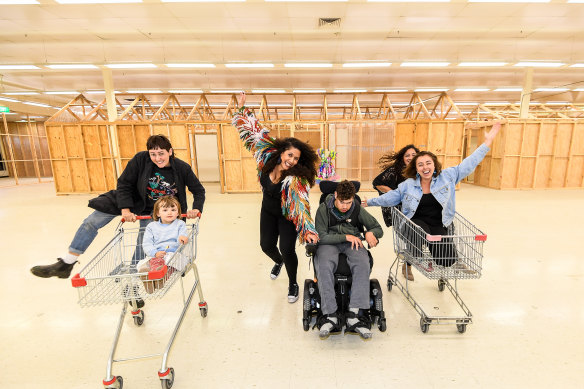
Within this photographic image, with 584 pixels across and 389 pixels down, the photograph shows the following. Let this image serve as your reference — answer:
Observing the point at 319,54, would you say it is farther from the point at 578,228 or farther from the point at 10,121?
the point at 10,121

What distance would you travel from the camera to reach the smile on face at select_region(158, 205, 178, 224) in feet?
7.79

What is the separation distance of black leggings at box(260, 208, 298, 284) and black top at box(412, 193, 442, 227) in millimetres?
1344

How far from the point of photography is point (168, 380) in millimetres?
1854

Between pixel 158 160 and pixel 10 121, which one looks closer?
pixel 158 160

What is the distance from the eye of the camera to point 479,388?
185cm

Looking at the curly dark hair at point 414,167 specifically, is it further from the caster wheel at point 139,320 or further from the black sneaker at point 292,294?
the caster wheel at point 139,320

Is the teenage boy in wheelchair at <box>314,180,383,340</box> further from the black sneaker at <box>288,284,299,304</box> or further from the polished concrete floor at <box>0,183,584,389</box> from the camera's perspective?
the black sneaker at <box>288,284,299,304</box>

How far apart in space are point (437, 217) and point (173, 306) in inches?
114

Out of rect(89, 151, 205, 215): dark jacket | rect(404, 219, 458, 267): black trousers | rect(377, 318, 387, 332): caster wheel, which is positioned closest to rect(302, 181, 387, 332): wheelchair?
rect(377, 318, 387, 332): caster wheel

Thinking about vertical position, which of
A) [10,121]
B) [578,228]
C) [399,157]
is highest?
[10,121]

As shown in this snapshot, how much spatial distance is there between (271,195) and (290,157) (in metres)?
0.44

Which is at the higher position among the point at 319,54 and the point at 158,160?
the point at 319,54

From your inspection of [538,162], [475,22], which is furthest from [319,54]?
[538,162]

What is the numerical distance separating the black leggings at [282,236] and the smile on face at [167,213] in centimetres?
89
